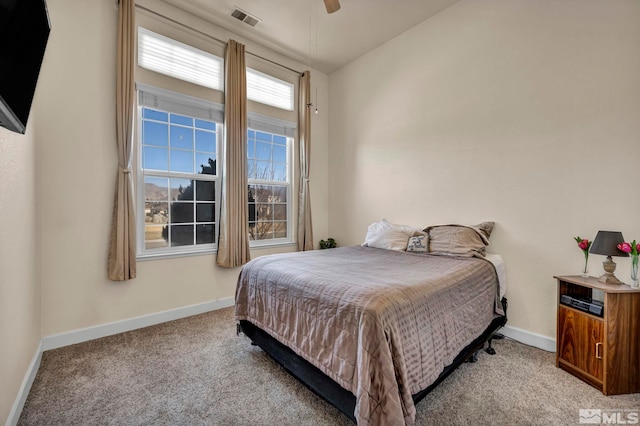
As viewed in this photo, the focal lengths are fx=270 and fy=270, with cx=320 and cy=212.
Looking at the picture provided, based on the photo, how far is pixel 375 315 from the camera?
1.32 m

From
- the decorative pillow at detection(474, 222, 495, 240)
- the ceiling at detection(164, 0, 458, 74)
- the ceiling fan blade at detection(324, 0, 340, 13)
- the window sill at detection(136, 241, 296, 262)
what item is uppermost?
the ceiling at detection(164, 0, 458, 74)

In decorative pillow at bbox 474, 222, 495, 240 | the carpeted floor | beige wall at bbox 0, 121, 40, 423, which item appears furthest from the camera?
decorative pillow at bbox 474, 222, 495, 240

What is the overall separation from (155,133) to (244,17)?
171cm

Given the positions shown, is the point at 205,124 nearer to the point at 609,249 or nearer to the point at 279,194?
the point at 279,194

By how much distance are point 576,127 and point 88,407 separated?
4.07 m

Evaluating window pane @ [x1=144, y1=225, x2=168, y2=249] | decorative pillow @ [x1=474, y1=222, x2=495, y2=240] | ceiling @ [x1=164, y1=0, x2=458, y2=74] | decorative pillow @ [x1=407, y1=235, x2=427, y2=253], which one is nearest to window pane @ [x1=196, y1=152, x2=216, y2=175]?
window pane @ [x1=144, y1=225, x2=168, y2=249]

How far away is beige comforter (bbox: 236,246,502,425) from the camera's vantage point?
4.20 ft

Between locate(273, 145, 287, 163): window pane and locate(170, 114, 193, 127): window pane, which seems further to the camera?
locate(273, 145, 287, 163): window pane

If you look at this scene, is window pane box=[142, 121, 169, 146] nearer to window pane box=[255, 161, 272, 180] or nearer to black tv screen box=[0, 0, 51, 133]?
window pane box=[255, 161, 272, 180]

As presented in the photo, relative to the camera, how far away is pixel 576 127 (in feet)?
7.34

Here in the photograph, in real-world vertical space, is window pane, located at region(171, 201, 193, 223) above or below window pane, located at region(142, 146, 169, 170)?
below

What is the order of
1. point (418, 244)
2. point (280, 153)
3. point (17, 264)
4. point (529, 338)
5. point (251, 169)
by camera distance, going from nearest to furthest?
point (17, 264) < point (529, 338) < point (418, 244) < point (251, 169) < point (280, 153)

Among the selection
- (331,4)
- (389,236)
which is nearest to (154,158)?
(331,4)

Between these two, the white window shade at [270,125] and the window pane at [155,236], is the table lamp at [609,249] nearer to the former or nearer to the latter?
the white window shade at [270,125]
